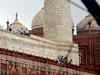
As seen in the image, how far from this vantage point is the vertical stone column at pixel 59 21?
19.5m

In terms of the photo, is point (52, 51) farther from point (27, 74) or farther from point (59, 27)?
point (27, 74)

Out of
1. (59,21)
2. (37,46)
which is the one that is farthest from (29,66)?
(59,21)

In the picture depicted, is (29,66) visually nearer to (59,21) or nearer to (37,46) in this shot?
(37,46)

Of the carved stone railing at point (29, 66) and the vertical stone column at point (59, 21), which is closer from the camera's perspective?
the carved stone railing at point (29, 66)

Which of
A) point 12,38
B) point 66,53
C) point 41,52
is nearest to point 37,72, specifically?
point 12,38

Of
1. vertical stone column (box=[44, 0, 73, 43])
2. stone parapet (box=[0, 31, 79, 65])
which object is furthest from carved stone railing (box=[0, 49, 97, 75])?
vertical stone column (box=[44, 0, 73, 43])

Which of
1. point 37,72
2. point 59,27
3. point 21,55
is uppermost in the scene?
point 59,27

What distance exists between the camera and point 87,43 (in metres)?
28.0

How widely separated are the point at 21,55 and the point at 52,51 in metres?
6.22

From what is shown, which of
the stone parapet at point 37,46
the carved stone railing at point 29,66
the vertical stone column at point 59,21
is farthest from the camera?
the vertical stone column at point 59,21

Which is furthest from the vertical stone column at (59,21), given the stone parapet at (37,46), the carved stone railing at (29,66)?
the carved stone railing at (29,66)

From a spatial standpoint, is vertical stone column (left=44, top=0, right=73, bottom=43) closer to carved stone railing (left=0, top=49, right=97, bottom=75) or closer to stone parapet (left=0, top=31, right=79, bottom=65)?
stone parapet (left=0, top=31, right=79, bottom=65)

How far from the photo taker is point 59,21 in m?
19.6

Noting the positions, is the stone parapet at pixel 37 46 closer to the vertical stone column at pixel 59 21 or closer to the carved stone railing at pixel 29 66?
the vertical stone column at pixel 59 21
